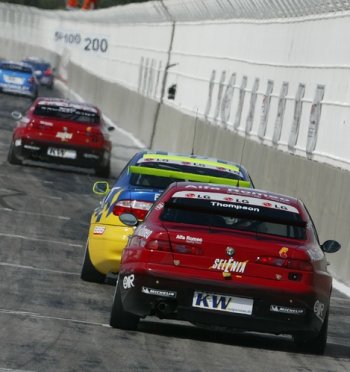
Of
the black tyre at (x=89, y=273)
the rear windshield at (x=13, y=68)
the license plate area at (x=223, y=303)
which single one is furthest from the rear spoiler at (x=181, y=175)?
the rear windshield at (x=13, y=68)

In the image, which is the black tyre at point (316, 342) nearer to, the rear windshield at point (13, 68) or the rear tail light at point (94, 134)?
the rear tail light at point (94, 134)

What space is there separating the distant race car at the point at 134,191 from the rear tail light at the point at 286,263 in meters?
A: 2.43

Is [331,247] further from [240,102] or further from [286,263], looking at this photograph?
[240,102]

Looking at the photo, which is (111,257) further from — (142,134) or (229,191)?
(142,134)

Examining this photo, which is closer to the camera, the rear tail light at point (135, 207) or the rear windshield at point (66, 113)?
the rear tail light at point (135, 207)

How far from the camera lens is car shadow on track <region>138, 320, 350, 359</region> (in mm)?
11789

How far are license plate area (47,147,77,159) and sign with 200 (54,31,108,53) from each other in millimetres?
49097

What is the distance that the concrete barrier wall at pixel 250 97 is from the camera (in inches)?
886

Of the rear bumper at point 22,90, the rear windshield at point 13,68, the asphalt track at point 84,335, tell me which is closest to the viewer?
the asphalt track at point 84,335

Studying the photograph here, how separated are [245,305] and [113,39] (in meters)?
65.1

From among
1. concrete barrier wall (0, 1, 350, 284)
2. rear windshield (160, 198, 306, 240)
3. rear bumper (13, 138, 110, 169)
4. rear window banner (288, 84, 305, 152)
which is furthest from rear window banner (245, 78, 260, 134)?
rear windshield (160, 198, 306, 240)

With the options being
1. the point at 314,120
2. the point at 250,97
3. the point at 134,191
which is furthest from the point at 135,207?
the point at 250,97

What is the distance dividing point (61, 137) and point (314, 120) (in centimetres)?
596

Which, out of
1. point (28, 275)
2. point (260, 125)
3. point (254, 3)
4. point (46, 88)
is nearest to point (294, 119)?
point (260, 125)
